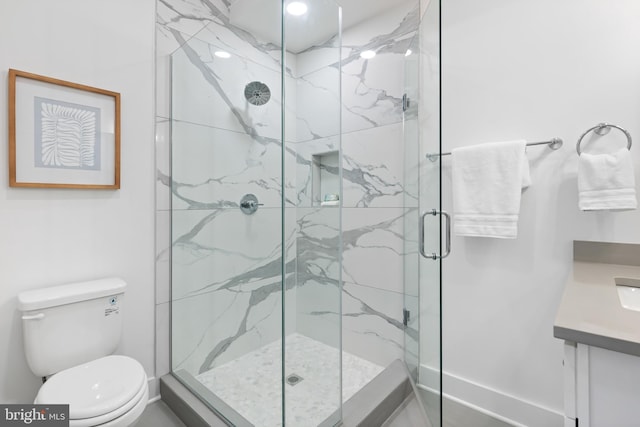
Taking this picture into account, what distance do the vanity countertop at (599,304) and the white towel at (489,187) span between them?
0.32 metres

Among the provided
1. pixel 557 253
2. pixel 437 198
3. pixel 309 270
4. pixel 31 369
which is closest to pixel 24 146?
pixel 31 369

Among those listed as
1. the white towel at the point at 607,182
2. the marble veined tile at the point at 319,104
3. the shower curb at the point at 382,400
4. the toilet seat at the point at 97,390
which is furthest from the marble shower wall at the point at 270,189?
the white towel at the point at 607,182

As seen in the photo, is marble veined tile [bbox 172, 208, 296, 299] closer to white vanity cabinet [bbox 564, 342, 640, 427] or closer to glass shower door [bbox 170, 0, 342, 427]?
glass shower door [bbox 170, 0, 342, 427]

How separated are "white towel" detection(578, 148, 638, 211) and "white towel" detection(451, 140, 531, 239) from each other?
0.78ft

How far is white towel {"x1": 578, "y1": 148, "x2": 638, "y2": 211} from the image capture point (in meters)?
1.21

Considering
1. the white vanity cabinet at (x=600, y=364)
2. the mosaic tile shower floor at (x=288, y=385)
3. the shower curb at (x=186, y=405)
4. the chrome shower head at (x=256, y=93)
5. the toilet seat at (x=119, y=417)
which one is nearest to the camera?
the white vanity cabinet at (x=600, y=364)

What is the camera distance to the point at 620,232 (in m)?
1.30

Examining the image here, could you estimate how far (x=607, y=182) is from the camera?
123 cm

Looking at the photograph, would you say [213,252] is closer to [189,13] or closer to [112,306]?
[112,306]

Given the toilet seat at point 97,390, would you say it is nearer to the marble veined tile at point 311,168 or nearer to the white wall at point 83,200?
the white wall at point 83,200

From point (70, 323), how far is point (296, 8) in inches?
68.2

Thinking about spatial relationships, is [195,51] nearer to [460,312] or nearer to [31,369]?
[31,369]

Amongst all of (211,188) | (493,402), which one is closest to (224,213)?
(211,188)

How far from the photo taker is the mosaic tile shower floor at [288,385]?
4.30 feet
